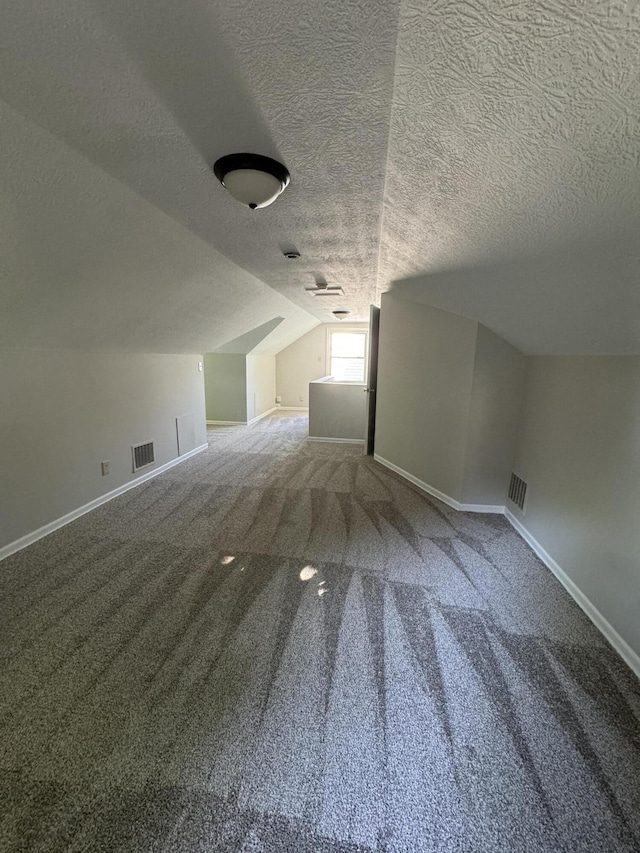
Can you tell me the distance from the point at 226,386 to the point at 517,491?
5.15 m

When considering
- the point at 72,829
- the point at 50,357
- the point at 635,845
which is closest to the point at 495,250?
the point at 635,845

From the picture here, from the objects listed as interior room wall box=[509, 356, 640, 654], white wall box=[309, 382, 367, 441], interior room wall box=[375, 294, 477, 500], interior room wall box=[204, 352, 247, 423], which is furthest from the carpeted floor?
interior room wall box=[204, 352, 247, 423]

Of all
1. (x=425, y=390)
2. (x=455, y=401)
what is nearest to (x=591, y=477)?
(x=455, y=401)

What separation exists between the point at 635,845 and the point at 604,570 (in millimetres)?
1085

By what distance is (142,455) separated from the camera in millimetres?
3725

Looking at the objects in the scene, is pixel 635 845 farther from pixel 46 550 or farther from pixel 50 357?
pixel 50 357

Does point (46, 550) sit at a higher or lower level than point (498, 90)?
lower

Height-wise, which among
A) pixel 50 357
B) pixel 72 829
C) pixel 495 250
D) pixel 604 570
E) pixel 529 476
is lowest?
pixel 72 829

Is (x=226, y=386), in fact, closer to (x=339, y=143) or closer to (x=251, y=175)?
(x=251, y=175)

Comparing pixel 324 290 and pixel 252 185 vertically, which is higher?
pixel 324 290

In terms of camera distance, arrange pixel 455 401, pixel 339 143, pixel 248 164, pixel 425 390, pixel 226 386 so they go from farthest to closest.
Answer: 1. pixel 226 386
2. pixel 425 390
3. pixel 455 401
4. pixel 248 164
5. pixel 339 143

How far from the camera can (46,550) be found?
2.38 m

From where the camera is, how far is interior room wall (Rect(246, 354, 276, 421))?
21.8 feet

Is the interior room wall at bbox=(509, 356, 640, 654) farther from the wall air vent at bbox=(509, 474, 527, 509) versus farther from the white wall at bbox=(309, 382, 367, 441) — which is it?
the white wall at bbox=(309, 382, 367, 441)
